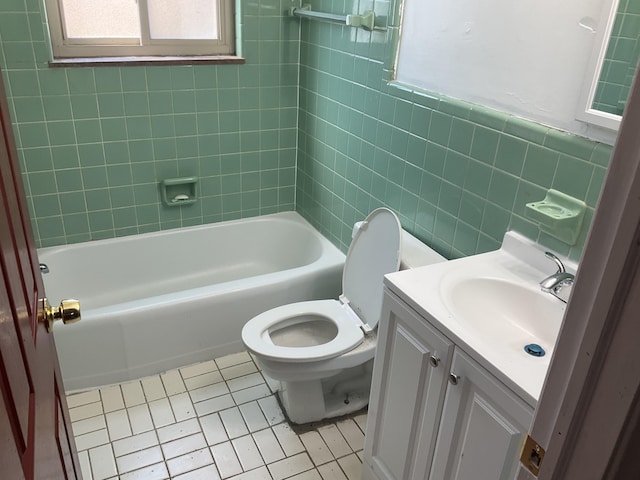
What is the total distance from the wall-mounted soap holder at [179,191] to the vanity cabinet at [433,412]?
1548 millimetres

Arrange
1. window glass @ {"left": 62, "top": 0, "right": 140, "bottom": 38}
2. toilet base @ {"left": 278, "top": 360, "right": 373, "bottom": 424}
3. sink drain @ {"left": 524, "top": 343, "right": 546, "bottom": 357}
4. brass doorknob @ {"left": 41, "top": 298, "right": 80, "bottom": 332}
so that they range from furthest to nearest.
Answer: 1. window glass @ {"left": 62, "top": 0, "right": 140, "bottom": 38}
2. toilet base @ {"left": 278, "top": 360, "right": 373, "bottom": 424}
3. sink drain @ {"left": 524, "top": 343, "right": 546, "bottom": 357}
4. brass doorknob @ {"left": 41, "top": 298, "right": 80, "bottom": 332}

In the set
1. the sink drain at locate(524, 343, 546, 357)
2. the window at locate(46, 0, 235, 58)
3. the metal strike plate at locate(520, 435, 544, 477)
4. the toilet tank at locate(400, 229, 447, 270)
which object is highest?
the window at locate(46, 0, 235, 58)

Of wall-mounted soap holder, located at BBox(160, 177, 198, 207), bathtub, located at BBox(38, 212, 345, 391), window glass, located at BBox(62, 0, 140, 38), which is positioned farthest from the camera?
wall-mounted soap holder, located at BBox(160, 177, 198, 207)

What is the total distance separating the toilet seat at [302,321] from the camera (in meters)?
1.89

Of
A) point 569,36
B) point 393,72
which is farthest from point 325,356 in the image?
point 569,36

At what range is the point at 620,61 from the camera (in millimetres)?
1271

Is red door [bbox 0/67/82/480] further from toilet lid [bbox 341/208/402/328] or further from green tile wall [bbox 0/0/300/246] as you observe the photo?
green tile wall [bbox 0/0/300/246]

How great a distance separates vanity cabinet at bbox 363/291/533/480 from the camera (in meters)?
1.19

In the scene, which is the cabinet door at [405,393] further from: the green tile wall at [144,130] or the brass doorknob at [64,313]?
the green tile wall at [144,130]

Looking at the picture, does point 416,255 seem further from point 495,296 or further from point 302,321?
point 302,321

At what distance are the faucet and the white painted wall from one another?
35cm

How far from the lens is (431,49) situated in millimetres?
1850

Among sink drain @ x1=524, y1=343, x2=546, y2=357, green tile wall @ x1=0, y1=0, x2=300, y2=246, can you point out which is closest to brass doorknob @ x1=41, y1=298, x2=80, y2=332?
sink drain @ x1=524, y1=343, x2=546, y2=357

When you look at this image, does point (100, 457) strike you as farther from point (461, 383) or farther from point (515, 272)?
point (515, 272)
